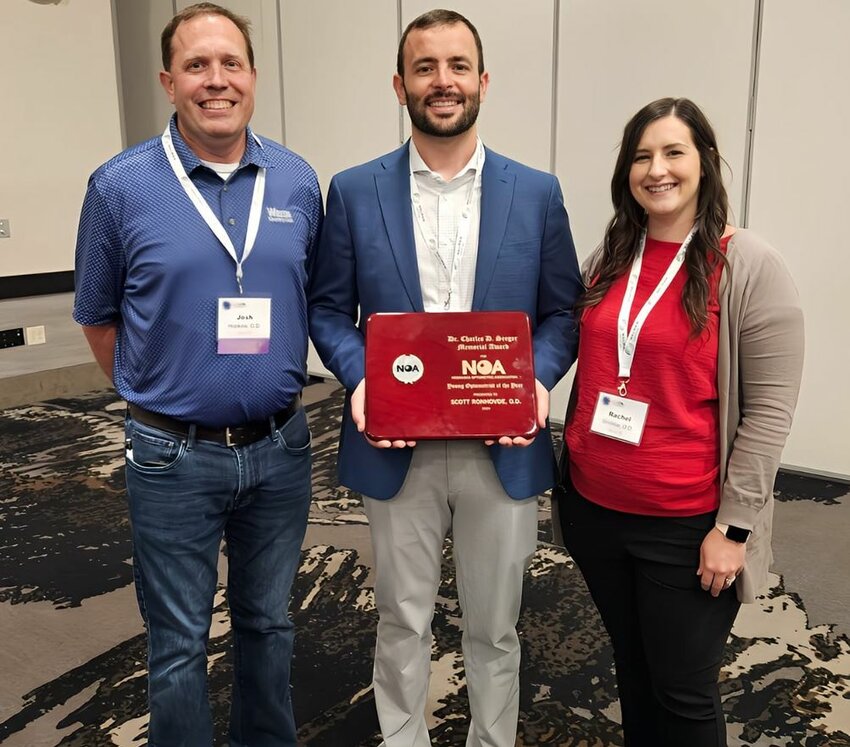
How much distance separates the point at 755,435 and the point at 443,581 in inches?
64.3

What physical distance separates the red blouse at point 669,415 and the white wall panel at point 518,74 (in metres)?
3.16

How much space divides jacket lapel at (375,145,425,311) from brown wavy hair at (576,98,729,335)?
0.34 m

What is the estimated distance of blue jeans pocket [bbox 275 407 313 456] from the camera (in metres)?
1.66

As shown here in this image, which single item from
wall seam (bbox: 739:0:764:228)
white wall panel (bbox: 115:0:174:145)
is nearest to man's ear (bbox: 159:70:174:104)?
wall seam (bbox: 739:0:764:228)

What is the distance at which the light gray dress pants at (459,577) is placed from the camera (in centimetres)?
168

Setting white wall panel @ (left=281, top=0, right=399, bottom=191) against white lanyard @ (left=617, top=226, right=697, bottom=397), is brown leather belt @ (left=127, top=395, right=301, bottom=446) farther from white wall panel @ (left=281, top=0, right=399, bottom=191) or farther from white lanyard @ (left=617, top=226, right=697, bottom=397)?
white wall panel @ (left=281, top=0, right=399, bottom=191)

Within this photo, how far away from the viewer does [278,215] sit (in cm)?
162

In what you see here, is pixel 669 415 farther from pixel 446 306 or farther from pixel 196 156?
pixel 196 156

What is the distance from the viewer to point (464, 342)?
156 centimetres

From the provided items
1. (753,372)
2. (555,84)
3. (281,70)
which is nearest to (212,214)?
(753,372)

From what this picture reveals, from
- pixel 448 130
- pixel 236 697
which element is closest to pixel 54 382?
pixel 236 697

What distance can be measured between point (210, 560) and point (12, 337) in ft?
14.6

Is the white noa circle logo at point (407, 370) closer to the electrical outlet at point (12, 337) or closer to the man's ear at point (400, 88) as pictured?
the man's ear at point (400, 88)

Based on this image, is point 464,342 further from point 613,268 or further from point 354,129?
point 354,129
